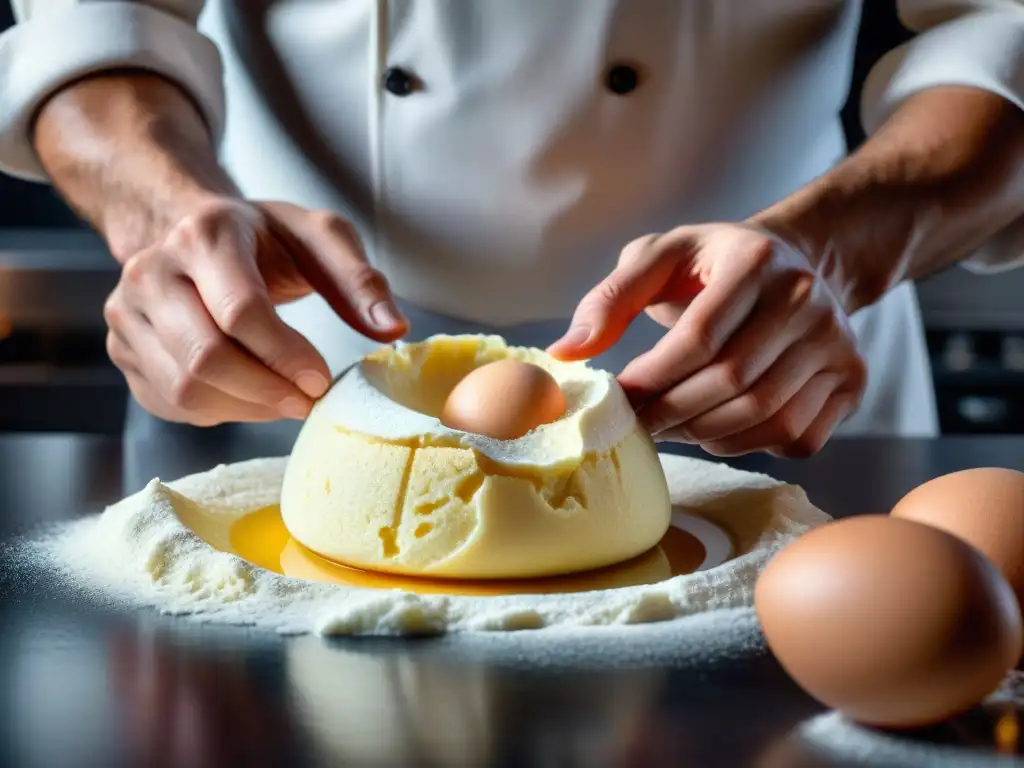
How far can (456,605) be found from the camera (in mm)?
957

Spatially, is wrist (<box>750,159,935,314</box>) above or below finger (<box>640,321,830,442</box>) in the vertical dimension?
above

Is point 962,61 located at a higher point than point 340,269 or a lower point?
higher

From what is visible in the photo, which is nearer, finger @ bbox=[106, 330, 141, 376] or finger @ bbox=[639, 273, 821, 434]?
finger @ bbox=[639, 273, 821, 434]

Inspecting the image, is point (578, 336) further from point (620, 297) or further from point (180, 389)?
point (180, 389)

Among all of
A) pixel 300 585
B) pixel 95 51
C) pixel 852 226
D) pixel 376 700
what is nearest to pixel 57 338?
pixel 95 51

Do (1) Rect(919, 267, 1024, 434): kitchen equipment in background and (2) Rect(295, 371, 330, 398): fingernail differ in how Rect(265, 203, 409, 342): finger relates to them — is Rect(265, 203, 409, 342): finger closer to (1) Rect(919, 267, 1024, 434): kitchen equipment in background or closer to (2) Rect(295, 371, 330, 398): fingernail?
(2) Rect(295, 371, 330, 398): fingernail

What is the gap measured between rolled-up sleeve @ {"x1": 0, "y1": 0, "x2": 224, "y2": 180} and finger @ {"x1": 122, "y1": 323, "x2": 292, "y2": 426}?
490 mm

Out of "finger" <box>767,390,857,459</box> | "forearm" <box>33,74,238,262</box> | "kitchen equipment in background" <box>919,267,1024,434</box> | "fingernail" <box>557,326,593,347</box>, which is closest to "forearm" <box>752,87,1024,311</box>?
"finger" <box>767,390,857,459</box>

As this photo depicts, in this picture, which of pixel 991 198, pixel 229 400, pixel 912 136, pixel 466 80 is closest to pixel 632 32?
pixel 466 80

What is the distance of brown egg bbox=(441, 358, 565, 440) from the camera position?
44.1 inches

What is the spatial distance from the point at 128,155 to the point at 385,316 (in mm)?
543

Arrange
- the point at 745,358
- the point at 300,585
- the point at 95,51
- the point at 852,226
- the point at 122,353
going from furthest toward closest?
1. the point at 95,51
2. the point at 852,226
3. the point at 122,353
4. the point at 745,358
5. the point at 300,585

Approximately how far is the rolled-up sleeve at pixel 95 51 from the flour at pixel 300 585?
67 cm

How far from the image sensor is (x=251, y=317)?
45.5 inches
